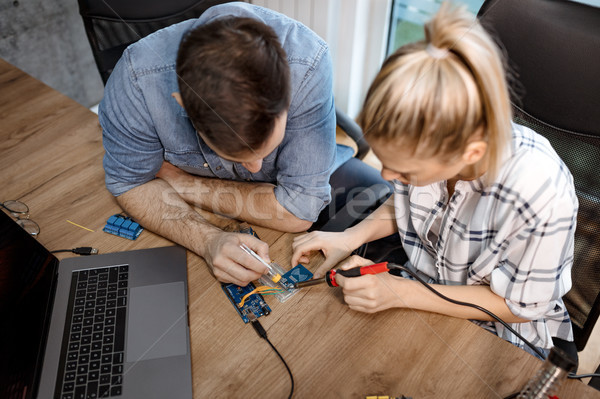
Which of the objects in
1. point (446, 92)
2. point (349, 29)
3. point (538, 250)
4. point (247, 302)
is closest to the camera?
point (446, 92)

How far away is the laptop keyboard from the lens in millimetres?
827

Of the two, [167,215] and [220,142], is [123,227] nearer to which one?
[167,215]

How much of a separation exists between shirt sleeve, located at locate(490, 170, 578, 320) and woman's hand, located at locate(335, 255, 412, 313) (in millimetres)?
189

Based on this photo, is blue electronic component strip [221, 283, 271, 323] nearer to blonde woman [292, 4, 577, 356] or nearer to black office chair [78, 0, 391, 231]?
blonde woman [292, 4, 577, 356]

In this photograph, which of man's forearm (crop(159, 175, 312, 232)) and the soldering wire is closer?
the soldering wire

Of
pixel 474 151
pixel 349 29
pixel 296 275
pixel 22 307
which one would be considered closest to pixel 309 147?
pixel 296 275

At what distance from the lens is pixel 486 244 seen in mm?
972

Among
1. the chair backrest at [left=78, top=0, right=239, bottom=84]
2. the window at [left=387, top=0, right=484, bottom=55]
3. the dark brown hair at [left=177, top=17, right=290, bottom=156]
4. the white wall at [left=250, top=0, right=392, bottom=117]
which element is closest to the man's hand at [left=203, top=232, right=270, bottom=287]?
the dark brown hair at [left=177, top=17, right=290, bottom=156]

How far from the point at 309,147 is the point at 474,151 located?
0.45 meters

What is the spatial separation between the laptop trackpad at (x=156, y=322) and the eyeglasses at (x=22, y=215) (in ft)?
1.07

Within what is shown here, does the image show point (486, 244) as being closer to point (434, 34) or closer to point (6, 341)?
point (434, 34)

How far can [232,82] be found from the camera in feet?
2.77

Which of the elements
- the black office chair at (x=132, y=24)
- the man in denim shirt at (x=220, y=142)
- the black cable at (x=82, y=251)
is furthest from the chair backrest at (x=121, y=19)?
the black cable at (x=82, y=251)

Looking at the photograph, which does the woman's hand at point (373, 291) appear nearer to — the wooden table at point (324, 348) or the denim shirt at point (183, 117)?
the wooden table at point (324, 348)
